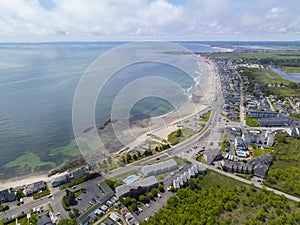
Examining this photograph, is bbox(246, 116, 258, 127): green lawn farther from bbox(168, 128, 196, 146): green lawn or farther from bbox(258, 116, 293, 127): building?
bbox(168, 128, 196, 146): green lawn

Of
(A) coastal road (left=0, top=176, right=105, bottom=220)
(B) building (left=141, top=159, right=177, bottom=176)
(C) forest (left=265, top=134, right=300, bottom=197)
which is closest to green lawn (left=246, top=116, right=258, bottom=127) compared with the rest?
(C) forest (left=265, top=134, right=300, bottom=197)

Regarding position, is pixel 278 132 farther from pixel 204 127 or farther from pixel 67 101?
pixel 67 101

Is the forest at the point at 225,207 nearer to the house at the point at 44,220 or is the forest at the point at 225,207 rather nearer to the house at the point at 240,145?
the house at the point at 240,145

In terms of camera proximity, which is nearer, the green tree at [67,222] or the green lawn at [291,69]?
the green tree at [67,222]

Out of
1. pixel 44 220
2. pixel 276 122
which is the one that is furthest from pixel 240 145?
pixel 44 220

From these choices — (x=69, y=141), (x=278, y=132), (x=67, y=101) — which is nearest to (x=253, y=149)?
(x=278, y=132)

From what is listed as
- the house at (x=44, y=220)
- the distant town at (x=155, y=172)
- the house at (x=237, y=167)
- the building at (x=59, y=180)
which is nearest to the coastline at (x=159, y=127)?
the distant town at (x=155, y=172)
